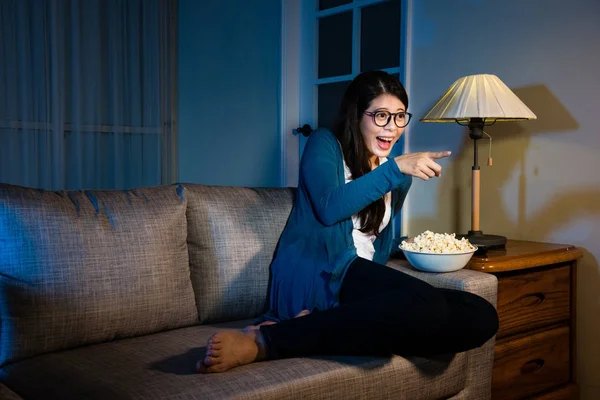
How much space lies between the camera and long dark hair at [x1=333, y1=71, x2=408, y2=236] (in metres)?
1.92

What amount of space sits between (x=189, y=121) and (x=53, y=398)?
10.1 ft

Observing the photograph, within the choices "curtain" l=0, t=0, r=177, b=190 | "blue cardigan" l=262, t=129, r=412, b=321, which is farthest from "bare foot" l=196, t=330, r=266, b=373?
"curtain" l=0, t=0, r=177, b=190

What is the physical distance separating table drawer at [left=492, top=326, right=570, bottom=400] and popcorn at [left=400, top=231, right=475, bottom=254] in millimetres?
318

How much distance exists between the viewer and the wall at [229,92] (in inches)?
143

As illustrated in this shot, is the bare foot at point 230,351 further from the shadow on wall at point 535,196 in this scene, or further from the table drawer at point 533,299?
the shadow on wall at point 535,196

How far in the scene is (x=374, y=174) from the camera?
1733mm

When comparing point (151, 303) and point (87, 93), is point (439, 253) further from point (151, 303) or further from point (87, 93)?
point (87, 93)

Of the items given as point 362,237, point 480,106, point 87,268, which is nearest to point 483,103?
point 480,106

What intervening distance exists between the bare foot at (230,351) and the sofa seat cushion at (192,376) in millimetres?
18

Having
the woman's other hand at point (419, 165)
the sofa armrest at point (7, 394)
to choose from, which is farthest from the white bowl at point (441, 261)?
the sofa armrest at point (7, 394)

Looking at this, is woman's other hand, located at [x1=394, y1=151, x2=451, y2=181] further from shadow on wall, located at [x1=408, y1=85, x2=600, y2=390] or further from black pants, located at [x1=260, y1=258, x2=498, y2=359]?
shadow on wall, located at [x1=408, y1=85, x2=600, y2=390]

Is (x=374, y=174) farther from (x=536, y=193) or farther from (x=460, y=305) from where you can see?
(x=536, y=193)

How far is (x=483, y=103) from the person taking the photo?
2.00 metres

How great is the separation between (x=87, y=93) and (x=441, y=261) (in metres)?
2.78
